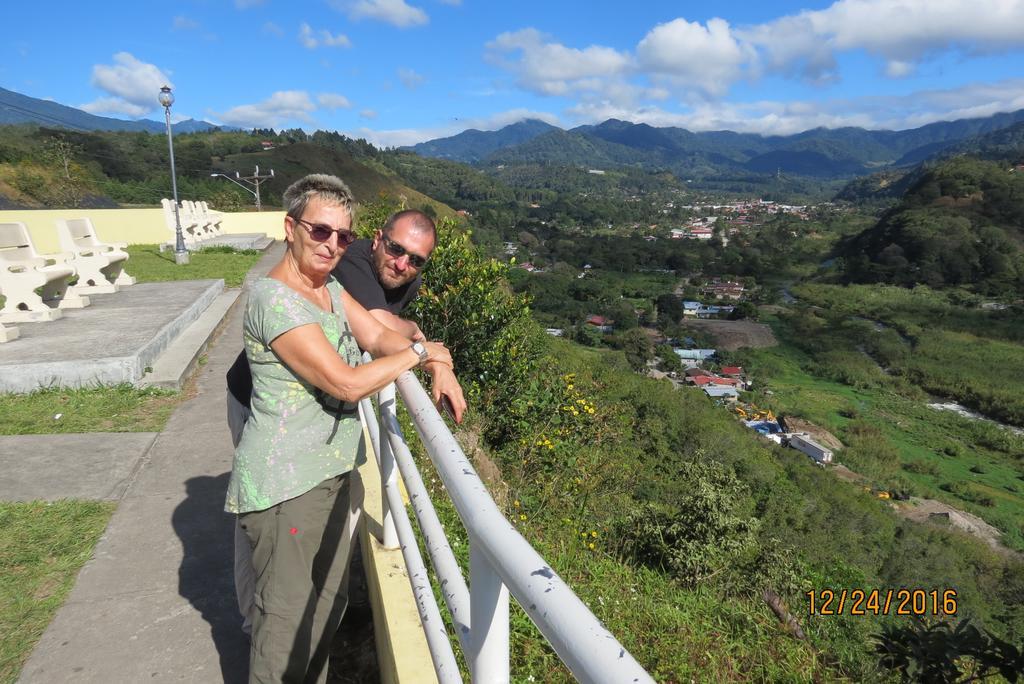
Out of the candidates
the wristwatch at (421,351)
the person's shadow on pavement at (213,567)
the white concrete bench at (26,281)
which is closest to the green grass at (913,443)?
the person's shadow on pavement at (213,567)

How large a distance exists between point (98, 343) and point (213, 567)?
3.37 m

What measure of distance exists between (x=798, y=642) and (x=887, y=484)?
42886 millimetres

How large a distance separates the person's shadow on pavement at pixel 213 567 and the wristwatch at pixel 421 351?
1.19 m

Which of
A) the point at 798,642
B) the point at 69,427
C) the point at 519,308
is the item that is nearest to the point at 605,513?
the point at 519,308

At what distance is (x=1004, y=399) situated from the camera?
180 feet

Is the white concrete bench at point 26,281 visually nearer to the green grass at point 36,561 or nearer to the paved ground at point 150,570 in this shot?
the paved ground at point 150,570

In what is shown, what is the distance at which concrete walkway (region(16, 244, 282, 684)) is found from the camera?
192 cm

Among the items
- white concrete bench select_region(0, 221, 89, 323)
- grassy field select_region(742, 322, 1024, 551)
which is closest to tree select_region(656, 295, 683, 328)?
grassy field select_region(742, 322, 1024, 551)

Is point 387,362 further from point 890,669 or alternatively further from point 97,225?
point 97,225

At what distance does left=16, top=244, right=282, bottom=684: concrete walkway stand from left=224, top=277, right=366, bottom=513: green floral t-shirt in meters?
0.82

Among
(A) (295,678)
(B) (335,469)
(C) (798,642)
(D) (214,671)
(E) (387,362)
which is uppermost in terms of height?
(E) (387,362)

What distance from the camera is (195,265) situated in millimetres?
11430

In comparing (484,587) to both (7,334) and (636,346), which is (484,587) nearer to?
(7,334)

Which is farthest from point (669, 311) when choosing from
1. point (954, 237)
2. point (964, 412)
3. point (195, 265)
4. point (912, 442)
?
point (195, 265)
